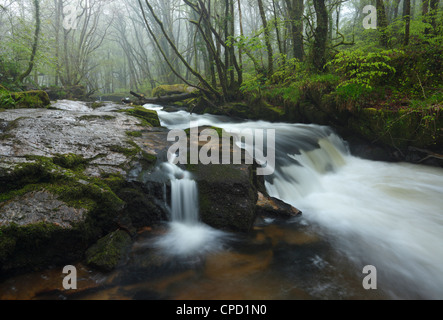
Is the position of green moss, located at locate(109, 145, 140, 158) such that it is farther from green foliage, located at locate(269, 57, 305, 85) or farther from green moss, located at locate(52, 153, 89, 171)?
green foliage, located at locate(269, 57, 305, 85)

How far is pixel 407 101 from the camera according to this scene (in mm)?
5863

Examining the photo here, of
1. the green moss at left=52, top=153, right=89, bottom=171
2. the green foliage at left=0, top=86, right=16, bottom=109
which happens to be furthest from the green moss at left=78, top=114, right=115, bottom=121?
the green moss at left=52, top=153, right=89, bottom=171

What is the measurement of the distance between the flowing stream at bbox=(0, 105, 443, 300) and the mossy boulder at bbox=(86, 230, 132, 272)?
0.11m

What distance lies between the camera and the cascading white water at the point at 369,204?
2.63 m

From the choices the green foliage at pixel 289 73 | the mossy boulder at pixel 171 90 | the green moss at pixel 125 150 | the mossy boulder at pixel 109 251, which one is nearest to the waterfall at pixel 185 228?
the mossy boulder at pixel 109 251

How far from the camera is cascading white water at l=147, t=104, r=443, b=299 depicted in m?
2.63

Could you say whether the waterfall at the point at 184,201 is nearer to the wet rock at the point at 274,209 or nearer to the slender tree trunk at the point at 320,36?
the wet rock at the point at 274,209

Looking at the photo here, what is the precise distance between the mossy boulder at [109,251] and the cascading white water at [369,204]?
2.59 meters

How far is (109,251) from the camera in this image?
2.49 metres

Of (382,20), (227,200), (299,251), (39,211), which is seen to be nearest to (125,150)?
(39,211)

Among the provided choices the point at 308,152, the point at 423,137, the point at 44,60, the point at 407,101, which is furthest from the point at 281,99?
the point at 44,60

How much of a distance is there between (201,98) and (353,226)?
304 inches

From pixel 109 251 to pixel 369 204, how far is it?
168 inches

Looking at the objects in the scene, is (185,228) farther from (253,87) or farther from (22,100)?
(253,87)
